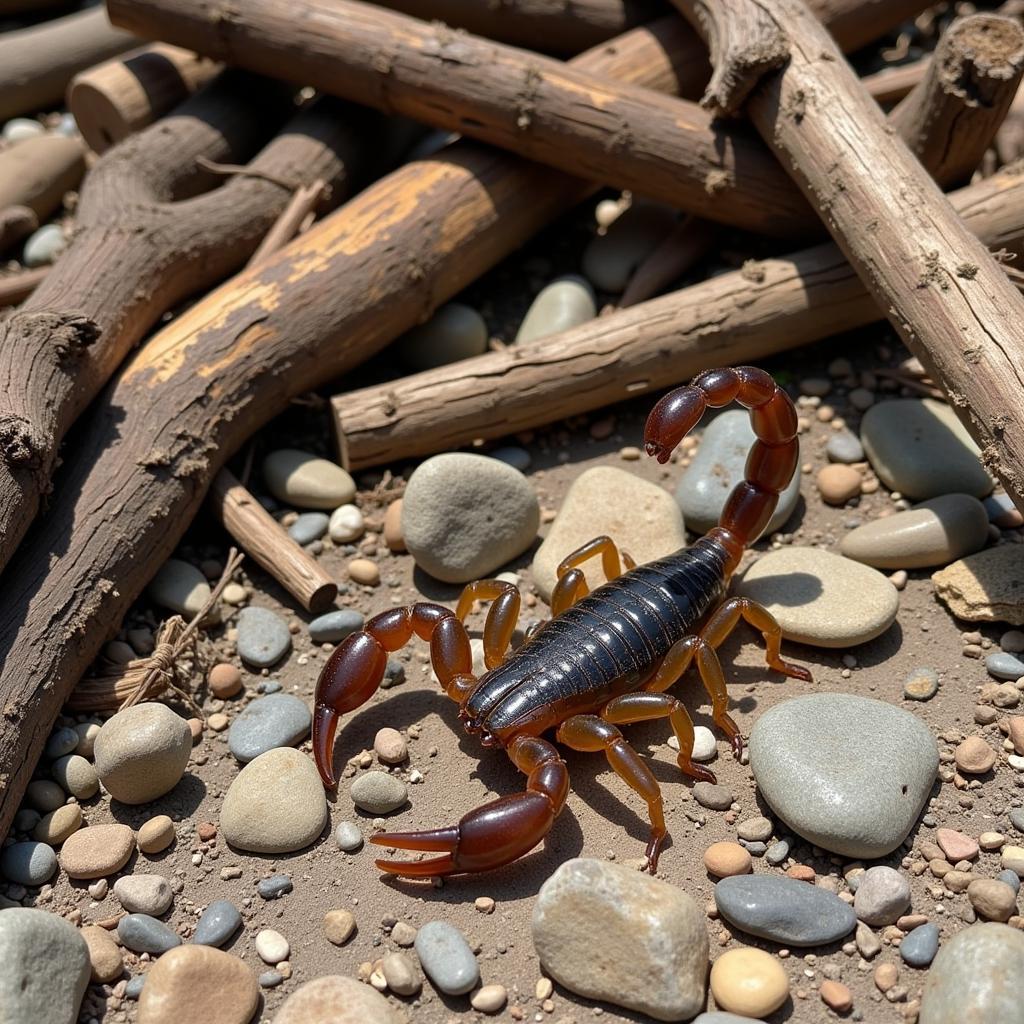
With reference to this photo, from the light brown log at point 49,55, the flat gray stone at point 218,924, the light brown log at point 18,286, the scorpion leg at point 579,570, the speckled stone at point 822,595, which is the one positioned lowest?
the flat gray stone at point 218,924

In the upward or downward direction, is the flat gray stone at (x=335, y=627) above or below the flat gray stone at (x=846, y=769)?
below

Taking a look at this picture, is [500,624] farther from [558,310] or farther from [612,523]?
[558,310]

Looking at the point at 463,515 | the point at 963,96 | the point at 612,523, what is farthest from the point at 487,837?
the point at 963,96

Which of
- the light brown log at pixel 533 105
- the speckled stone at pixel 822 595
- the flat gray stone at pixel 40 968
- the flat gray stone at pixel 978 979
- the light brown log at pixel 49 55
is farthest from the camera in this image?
the light brown log at pixel 49 55

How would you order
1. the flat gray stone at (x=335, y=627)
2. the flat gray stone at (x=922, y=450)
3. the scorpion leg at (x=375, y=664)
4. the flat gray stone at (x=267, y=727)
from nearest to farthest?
the scorpion leg at (x=375, y=664)
the flat gray stone at (x=267, y=727)
the flat gray stone at (x=335, y=627)
the flat gray stone at (x=922, y=450)

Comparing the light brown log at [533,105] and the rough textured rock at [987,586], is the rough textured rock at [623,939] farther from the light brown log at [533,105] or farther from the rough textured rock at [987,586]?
the light brown log at [533,105]

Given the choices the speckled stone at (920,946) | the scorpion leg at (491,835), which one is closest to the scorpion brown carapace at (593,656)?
the scorpion leg at (491,835)
